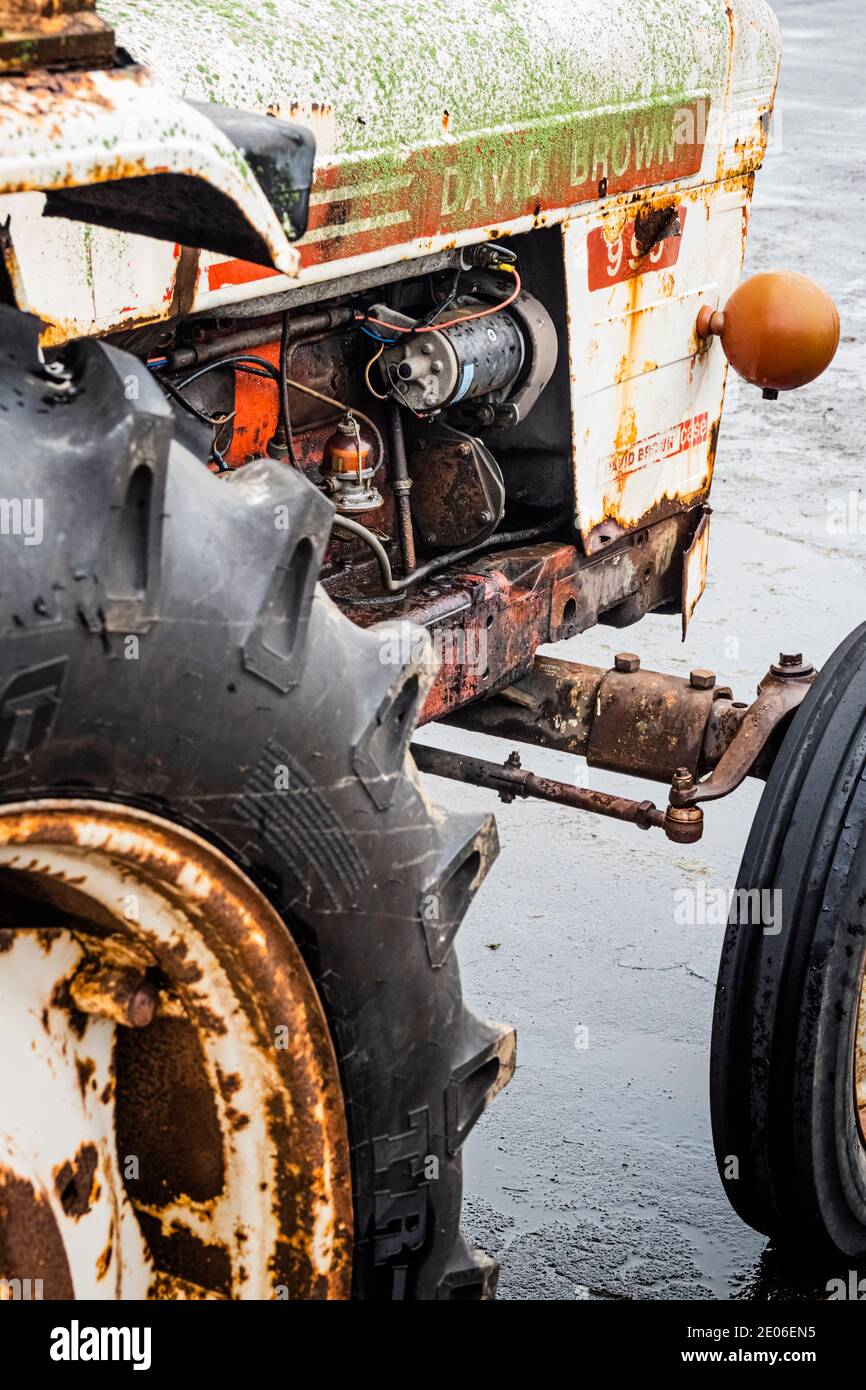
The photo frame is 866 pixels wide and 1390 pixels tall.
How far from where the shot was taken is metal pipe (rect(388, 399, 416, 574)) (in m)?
2.66

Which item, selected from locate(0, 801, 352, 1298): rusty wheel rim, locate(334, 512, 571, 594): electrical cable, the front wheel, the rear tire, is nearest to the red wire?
locate(334, 512, 571, 594): electrical cable

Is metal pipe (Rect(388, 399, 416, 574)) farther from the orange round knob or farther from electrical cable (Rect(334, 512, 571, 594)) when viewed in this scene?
the orange round knob

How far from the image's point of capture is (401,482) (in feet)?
8.78

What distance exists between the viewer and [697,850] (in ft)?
12.9

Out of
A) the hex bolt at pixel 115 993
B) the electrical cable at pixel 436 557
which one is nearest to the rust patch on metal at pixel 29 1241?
the hex bolt at pixel 115 993

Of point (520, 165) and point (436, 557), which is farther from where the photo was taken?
point (436, 557)

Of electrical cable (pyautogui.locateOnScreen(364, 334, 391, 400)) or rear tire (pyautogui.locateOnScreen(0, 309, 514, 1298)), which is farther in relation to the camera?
electrical cable (pyautogui.locateOnScreen(364, 334, 391, 400))

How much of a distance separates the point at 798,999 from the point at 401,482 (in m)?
0.92

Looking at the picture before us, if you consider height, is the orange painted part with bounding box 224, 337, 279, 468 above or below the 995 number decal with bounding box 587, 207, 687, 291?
below

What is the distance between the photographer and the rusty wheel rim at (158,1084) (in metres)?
1.38

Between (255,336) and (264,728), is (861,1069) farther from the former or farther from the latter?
(264,728)

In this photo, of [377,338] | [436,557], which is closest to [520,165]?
[377,338]

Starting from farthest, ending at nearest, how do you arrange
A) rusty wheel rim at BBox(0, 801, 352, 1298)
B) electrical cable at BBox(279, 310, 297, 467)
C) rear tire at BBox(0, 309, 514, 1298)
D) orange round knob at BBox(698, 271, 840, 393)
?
orange round knob at BBox(698, 271, 840, 393) → electrical cable at BBox(279, 310, 297, 467) → rusty wheel rim at BBox(0, 801, 352, 1298) → rear tire at BBox(0, 309, 514, 1298)

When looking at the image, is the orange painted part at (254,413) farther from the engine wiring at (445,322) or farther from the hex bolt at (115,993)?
the hex bolt at (115,993)
